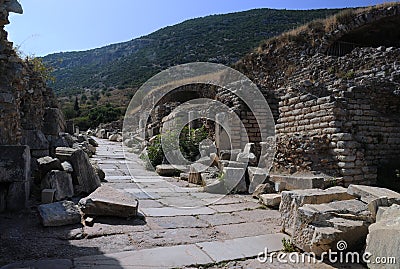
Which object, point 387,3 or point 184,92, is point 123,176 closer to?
point 184,92

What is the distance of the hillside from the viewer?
128 ft

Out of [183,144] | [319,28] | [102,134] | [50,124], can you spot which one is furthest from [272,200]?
[102,134]

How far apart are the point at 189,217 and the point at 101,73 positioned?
6121 centimetres

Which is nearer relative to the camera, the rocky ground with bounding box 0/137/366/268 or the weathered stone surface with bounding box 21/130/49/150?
the rocky ground with bounding box 0/137/366/268

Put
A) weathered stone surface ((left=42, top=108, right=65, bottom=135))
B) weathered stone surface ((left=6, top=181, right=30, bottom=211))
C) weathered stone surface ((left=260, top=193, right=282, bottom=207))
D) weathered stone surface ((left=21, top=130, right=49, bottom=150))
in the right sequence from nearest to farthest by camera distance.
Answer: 1. weathered stone surface ((left=6, top=181, right=30, bottom=211))
2. weathered stone surface ((left=260, top=193, right=282, bottom=207))
3. weathered stone surface ((left=21, top=130, right=49, bottom=150))
4. weathered stone surface ((left=42, top=108, right=65, bottom=135))

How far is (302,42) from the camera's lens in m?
16.4

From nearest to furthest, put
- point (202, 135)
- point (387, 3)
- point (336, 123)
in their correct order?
point (336, 123) < point (202, 135) < point (387, 3)

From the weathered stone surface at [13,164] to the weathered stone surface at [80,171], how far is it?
1.05 metres

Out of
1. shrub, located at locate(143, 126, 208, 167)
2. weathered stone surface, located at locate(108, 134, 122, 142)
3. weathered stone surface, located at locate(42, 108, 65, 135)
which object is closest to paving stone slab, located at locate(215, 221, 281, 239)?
shrub, located at locate(143, 126, 208, 167)

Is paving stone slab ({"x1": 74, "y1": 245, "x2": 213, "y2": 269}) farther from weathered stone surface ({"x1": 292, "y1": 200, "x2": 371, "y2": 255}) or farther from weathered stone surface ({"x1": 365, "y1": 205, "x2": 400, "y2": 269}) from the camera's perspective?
weathered stone surface ({"x1": 365, "y1": 205, "x2": 400, "y2": 269})

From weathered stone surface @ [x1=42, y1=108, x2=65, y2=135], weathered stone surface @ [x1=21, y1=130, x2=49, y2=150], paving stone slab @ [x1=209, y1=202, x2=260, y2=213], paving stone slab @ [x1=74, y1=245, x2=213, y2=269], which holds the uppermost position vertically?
weathered stone surface @ [x1=42, y1=108, x2=65, y2=135]

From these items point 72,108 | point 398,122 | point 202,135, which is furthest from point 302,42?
point 72,108

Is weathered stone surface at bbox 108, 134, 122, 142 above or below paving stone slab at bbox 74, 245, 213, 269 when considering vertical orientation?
above

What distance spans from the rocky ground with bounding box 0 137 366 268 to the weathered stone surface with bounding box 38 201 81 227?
0.09 metres
